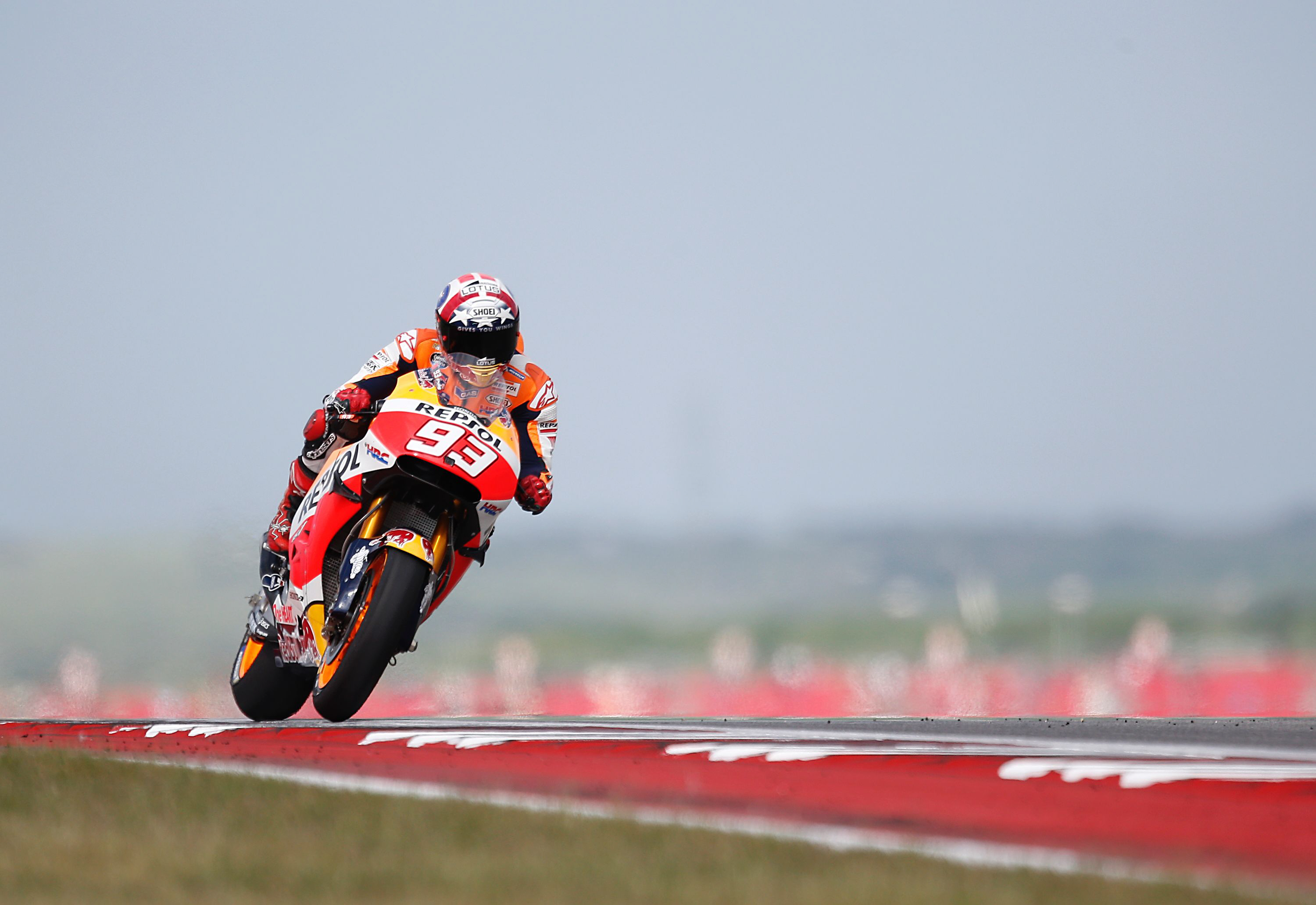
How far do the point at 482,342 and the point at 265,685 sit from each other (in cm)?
248

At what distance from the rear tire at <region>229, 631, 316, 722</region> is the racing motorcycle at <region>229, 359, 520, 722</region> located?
2.06 ft

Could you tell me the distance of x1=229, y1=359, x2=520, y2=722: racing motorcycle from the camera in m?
6.40

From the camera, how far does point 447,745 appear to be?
19.9ft

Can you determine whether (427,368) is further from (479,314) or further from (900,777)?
(900,777)

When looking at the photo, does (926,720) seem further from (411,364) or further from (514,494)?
(411,364)

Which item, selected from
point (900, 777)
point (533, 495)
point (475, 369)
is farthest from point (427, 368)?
point (900, 777)

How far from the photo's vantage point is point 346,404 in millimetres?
7234

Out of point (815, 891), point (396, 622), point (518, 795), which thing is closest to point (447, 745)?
point (396, 622)

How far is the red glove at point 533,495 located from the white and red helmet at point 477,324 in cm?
59

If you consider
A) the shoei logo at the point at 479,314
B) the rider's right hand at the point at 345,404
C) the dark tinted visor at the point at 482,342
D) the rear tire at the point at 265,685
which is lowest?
the rear tire at the point at 265,685

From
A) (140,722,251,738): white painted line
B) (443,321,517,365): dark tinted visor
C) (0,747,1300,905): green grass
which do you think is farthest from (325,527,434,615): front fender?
(0,747,1300,905): green grass

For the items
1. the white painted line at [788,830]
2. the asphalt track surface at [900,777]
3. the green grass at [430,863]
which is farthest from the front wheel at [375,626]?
the green grass at [430,863]

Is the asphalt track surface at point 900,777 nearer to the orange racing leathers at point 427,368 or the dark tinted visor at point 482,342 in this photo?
the orange racing leathers at point 427,368

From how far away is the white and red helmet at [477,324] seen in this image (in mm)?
7027
